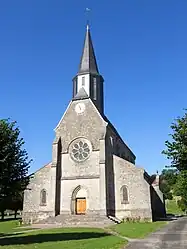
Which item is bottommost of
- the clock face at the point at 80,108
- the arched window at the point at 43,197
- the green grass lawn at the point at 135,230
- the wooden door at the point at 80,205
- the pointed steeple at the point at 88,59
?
the green grass lawn at the point at 135,230

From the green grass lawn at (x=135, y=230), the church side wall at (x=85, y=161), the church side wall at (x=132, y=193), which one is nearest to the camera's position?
the green grass lawn at (x=135, y=230)

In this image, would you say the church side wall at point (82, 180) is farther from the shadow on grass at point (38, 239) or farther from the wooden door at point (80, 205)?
the shadow on grass at point (38, 239)

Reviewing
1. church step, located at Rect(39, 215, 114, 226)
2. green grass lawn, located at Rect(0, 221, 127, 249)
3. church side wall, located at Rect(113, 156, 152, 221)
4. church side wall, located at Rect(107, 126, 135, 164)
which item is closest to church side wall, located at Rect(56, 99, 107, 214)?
church step, located at Rect(39, 215, 114, 226)

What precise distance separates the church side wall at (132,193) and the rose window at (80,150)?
15.1 ft

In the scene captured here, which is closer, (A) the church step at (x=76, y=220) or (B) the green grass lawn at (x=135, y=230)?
(B) the green grass lawn at (x=135, y=230)

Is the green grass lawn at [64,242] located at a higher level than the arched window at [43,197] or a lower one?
lower

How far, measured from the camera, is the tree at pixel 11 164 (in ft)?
60.4

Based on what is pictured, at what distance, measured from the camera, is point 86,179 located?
40031mm

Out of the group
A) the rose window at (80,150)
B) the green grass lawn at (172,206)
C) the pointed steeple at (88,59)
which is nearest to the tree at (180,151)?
the rose window at (80,150)

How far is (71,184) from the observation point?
134 feet

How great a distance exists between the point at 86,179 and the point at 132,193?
6.11 metres

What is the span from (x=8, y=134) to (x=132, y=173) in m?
23.4

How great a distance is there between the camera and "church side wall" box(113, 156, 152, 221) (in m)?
37.9

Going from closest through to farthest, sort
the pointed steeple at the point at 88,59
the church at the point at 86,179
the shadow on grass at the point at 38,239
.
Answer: the shadow on grass at the point at 38,239 → the church at the point at 86,179 → the pointed steeple at the point at 88,59
